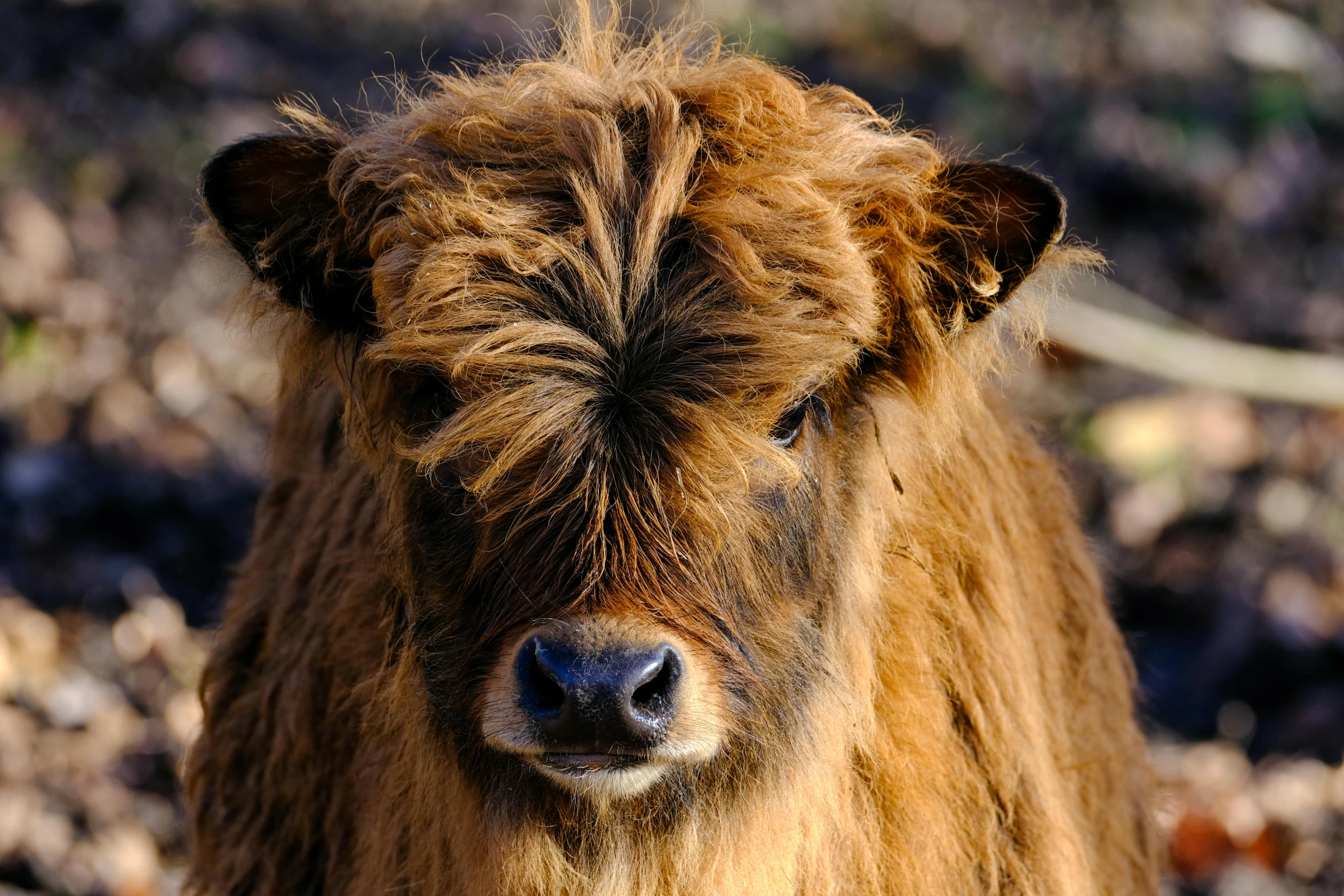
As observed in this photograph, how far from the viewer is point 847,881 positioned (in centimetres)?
294

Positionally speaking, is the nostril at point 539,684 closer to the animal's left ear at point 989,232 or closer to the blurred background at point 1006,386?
the animal's left ear at point 989,232

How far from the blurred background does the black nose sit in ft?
3.96

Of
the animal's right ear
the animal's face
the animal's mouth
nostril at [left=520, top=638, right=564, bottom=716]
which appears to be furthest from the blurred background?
the animal's mouth

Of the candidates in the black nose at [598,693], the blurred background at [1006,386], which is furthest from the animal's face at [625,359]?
the blurred background at [1006,386]

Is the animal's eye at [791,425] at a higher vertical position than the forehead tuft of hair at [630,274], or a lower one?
lower

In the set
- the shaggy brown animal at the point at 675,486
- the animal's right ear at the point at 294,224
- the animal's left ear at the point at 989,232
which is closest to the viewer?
the shaggy brown animal at the point at 675,486

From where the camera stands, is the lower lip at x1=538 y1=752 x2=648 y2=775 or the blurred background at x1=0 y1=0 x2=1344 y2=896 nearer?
the lower lip at x1=538 y1=752 x2=648 y2=775

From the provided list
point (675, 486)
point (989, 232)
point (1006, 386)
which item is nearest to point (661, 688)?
point (675, 486)

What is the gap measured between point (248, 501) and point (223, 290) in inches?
54.3

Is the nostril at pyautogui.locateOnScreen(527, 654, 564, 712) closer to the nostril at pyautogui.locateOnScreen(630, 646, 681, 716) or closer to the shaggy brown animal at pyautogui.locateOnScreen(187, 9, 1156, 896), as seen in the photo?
the shaggy brown animal at pyautogui.locateOnScreen(187, 9, 1156, 896)

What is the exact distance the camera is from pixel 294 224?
2.89 m

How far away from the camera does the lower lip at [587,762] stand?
7.94 ft

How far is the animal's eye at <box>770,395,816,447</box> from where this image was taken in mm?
2703

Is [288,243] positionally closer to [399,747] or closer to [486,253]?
[486,253]
